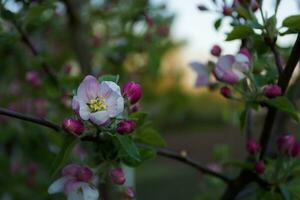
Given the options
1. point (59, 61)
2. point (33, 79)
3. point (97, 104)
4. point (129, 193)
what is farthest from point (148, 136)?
point (59, 61)

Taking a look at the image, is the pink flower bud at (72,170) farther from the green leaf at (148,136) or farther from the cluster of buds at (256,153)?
the cluster of buds at (256,153)

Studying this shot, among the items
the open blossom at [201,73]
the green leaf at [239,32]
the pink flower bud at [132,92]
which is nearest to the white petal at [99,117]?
the pink flower bud at [132,92]

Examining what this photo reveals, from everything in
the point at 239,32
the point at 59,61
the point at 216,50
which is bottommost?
the point at 59,61

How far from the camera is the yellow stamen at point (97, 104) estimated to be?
106 cm

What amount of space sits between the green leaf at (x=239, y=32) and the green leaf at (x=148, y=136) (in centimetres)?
28

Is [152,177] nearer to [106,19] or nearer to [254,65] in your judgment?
[106,19]

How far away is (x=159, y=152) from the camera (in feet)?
4.44

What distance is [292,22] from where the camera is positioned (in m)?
1.14

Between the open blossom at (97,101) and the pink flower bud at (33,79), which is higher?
the open blossom at (97,101)

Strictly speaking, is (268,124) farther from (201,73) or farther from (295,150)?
(201,73)

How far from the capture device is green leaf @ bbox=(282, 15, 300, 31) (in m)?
1.13

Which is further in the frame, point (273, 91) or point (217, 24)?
point (217, 24)

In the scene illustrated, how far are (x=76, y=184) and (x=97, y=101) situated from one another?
0.65 ft

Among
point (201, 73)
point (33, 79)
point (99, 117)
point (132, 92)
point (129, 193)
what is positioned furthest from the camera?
point (33, 79)
